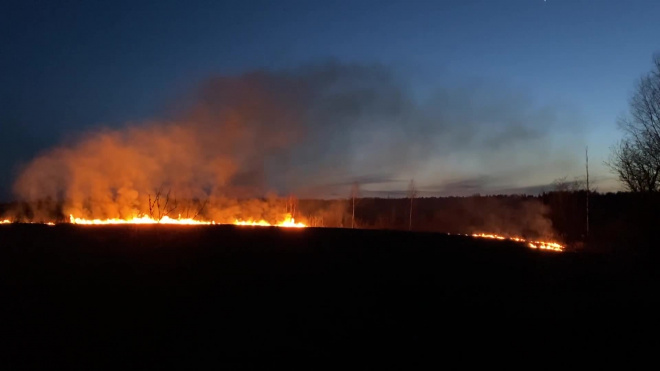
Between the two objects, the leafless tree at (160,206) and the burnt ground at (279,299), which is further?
the leafless tree at (160,206)

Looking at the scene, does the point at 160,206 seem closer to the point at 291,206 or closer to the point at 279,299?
the point at 291,206

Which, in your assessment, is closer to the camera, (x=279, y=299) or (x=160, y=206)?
(x=279, y=299)

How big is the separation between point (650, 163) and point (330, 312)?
24.0m

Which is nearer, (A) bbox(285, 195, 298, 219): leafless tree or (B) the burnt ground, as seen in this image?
(B) the burnt ground

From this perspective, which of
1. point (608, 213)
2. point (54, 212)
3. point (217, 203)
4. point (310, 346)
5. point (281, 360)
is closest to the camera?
point (281, 360)

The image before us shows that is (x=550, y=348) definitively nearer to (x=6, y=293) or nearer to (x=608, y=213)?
(x=6, y=293)

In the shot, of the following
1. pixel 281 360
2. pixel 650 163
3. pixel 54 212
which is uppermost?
pixel 650 163

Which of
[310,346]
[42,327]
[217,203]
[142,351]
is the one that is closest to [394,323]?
[310,346]

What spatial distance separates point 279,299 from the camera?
10438 mm

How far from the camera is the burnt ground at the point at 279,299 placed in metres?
8.18

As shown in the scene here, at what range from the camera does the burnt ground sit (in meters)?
8.18

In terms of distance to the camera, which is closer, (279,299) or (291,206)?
(279,299)

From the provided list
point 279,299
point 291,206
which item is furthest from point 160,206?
point 279,299

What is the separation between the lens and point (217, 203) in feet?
86.1
